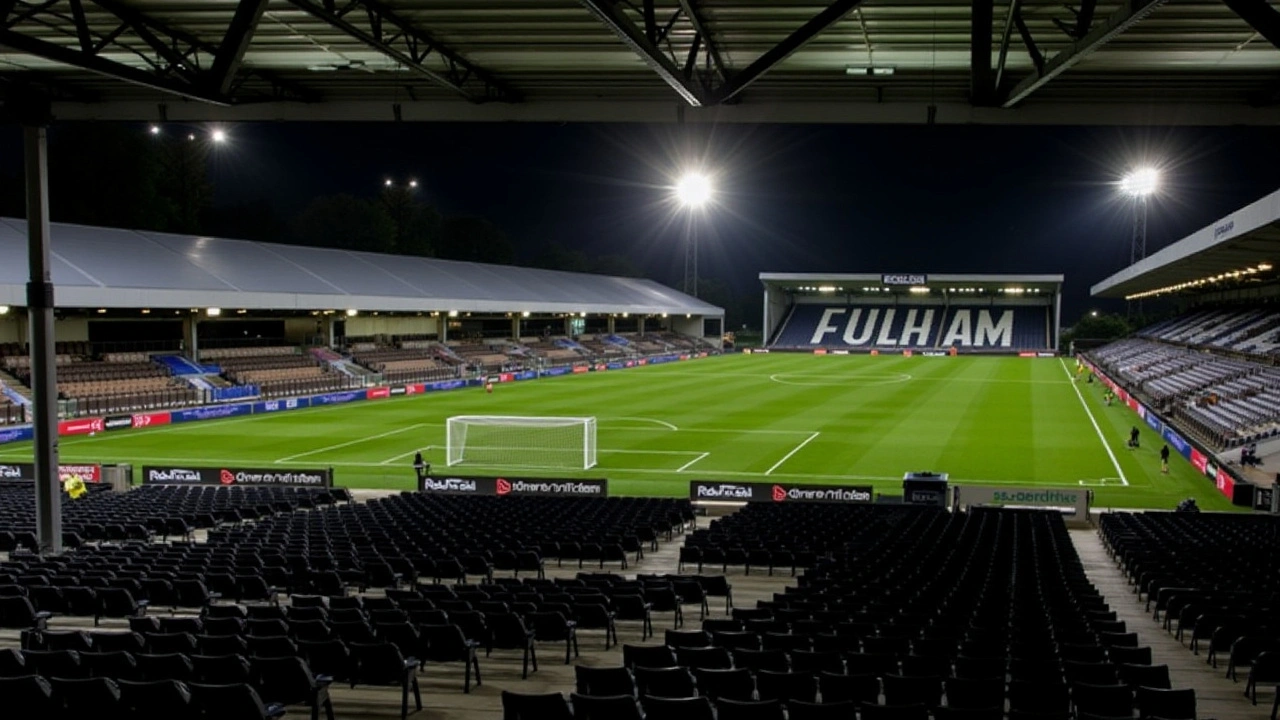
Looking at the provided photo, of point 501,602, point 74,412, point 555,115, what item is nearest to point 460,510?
point 555,115

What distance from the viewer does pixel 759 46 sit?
13.2 m

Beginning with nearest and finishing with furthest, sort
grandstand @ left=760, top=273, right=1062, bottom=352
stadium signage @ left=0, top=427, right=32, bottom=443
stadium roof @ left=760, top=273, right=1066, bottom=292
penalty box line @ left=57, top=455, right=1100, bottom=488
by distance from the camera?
penalty box line @ left=57, top=455, right=1100, bottom=488 < stadium signage @ left=0, top=427, right=32, bottom=443 < stadium roof @ left=760, top=273, right=1066, bottom=292 < grandstand @ left=760, top=273, right=1062, bottom=352

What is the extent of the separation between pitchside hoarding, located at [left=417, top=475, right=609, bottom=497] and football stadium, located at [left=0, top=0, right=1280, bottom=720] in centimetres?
14

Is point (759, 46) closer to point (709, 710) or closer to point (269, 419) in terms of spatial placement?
point (709, 710)

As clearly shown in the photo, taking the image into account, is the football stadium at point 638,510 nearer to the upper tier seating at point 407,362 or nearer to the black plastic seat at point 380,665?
the black plastic seat at point 380,665

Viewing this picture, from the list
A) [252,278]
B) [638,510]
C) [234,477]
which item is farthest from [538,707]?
[252,278]

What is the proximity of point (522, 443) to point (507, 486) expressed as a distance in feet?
33.9

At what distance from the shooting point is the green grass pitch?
2973 cm

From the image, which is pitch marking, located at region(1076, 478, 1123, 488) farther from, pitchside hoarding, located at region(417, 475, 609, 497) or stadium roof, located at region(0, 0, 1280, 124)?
stadium roof, located at region(0, 0, 1280, 124)

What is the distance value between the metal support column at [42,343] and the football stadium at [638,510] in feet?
0.24

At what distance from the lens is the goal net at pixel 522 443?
32531mm

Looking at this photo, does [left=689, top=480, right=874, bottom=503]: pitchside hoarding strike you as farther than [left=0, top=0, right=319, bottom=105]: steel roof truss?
Yes

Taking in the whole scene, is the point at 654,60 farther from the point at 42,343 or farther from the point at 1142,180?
the point at 1142,180

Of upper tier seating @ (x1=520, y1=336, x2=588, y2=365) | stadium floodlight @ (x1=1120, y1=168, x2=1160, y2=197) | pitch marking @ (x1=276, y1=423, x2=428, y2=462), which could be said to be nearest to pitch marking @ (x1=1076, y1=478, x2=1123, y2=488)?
pitch marking @ (x1=276, y1=423, x2=428, y2=462)
